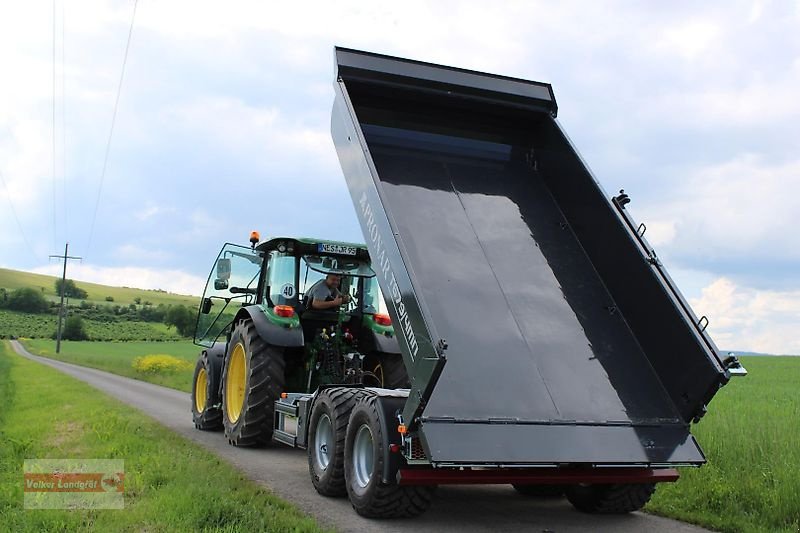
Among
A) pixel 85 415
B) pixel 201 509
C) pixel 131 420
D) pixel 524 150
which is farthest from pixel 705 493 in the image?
pixel 85 415

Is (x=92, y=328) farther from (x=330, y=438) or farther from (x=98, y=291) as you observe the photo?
(x=330, y=438)

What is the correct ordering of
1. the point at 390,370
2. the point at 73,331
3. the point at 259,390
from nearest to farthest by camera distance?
the point at 259,390, the point at 390,370, the point at 73,331

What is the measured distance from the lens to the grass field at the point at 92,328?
7312 cm

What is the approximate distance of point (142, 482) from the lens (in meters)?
5.38

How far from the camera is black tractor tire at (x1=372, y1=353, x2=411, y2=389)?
27.0 feet

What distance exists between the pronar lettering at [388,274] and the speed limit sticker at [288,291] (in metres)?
3.13

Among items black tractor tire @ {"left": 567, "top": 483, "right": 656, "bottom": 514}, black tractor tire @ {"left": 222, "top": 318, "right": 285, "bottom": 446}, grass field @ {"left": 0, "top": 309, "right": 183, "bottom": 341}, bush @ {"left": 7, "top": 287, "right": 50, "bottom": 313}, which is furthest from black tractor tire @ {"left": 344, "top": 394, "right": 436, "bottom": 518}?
bush @ {"left": 7, "top": 287, "right": 50, "bottom": 313}

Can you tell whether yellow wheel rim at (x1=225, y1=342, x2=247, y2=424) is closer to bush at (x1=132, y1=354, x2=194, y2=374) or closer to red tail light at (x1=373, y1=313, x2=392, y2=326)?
red tail light at (x1=373, y1=313, x2=392, y2=326)

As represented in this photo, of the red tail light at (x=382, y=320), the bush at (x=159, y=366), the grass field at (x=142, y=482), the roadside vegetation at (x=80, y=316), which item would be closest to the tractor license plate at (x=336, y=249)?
the red tail light at (x=382, y=320)

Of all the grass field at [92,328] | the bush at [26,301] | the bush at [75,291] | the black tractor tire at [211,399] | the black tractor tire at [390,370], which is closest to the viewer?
the black tractor tire at [390,370]

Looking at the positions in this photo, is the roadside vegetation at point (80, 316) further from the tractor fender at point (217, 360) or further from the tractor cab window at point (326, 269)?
the tractor cab window at point (326, 269)

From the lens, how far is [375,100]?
6570 mm

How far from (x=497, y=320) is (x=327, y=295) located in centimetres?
343

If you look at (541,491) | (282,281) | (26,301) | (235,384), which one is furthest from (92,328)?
(541,491)
